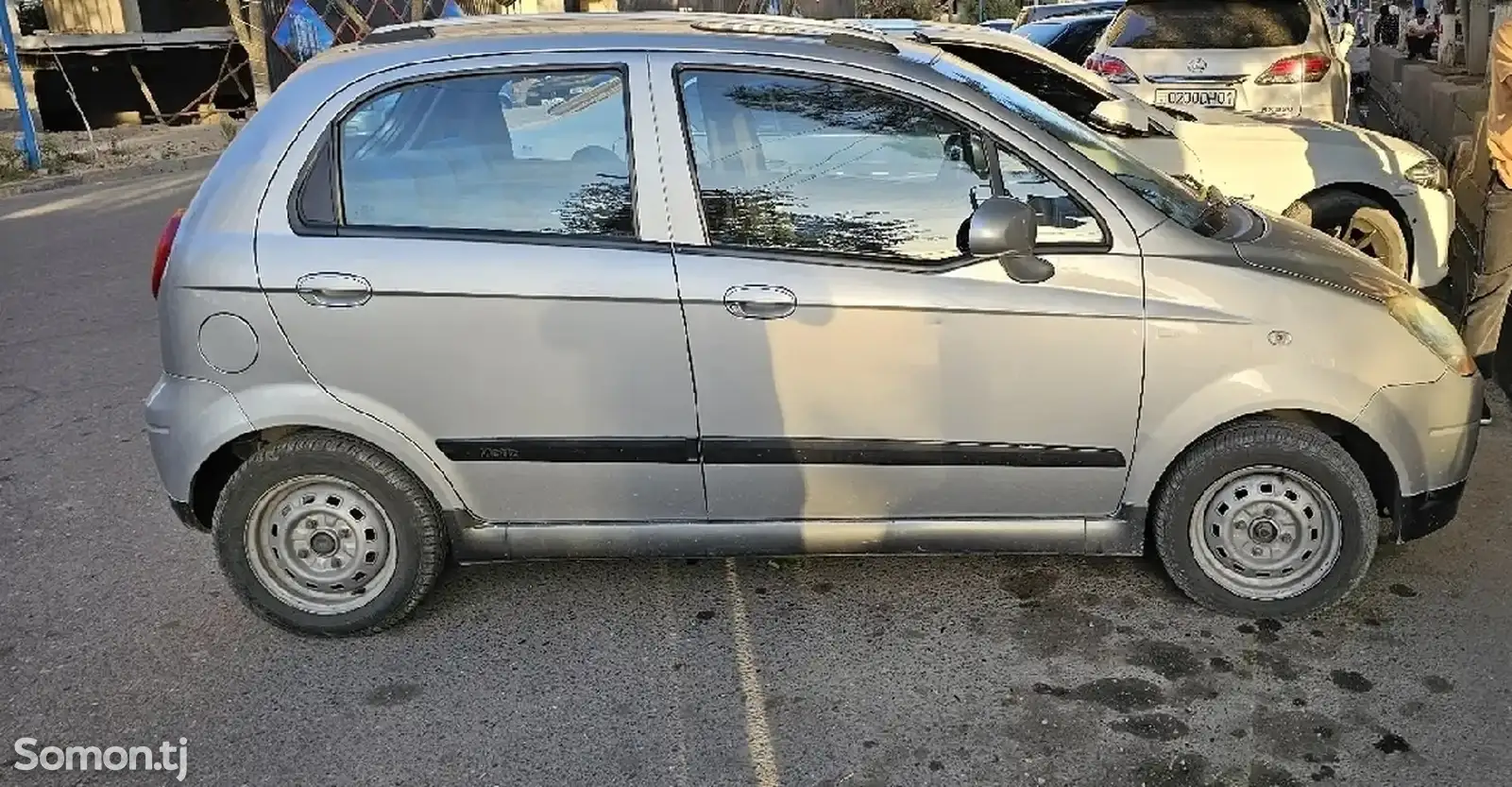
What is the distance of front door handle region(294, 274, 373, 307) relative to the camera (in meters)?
3.50

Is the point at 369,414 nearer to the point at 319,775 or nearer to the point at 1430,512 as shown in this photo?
the point at 319,775

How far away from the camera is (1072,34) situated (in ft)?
41.4

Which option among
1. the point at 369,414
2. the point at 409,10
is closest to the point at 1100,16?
the point at 369,414

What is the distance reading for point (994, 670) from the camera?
3492 millimetres

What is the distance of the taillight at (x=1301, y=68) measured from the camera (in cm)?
868

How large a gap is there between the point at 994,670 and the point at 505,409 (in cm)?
156

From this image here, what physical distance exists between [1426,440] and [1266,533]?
0.51 metres

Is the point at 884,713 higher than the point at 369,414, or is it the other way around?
the point at 369,414

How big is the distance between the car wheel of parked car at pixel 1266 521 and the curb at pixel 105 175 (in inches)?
474

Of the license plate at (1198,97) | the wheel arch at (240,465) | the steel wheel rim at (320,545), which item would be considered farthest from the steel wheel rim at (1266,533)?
the license plate at (1198,97)

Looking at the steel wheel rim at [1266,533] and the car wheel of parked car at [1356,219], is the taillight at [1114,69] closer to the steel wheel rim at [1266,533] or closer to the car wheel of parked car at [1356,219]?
the car wheel of parked car at [1356,219]

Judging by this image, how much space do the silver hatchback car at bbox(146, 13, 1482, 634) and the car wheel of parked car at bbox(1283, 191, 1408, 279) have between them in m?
2.92

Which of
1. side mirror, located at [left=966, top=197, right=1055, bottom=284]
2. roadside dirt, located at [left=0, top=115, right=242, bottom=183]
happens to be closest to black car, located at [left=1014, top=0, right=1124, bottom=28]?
side mirror, located at [left=966, top=197, right=1055, bottom=284]

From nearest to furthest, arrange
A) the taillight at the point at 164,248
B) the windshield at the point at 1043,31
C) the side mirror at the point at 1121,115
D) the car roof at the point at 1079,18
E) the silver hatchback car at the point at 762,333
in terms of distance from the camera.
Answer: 1. the silver hatchback car at the point at 762,333
2. the taillight at the point at 164,248
3. the side mirror at the point at 1121,115
4. the windshield at the point at 1043,31
5. the car roof at the point at 1079,18
